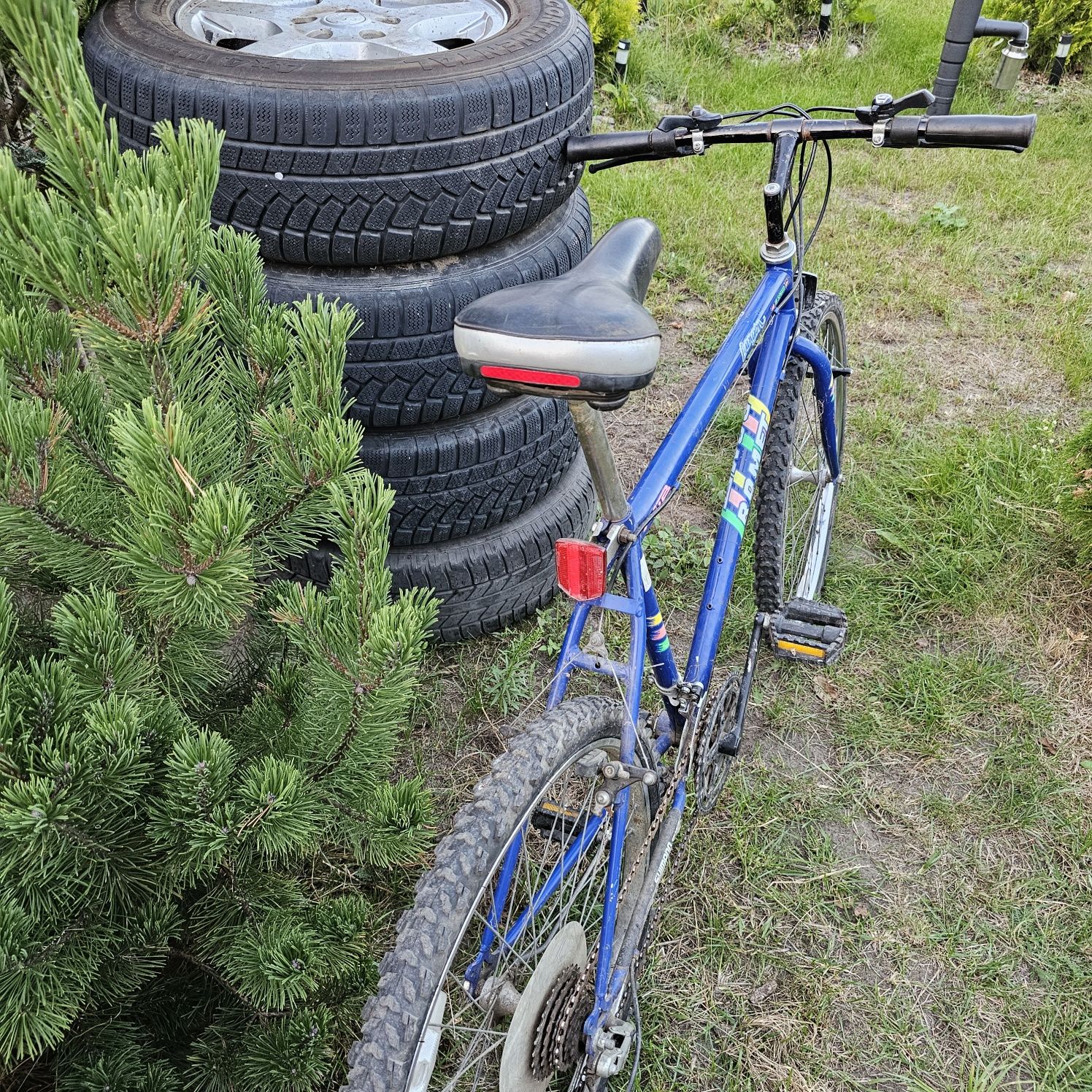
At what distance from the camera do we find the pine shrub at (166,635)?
1037mm

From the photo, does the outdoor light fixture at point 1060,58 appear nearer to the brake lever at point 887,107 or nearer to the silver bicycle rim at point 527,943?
the brake lever at point 887,107

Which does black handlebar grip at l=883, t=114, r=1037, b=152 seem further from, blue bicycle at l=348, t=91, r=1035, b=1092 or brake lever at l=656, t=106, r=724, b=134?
brake lever at l=656, t=106, r=724, b=134

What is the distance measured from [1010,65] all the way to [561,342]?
236 inches

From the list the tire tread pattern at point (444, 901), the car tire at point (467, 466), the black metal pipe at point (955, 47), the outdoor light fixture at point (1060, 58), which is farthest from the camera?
the outdoor light fixture at point (1060, 58)

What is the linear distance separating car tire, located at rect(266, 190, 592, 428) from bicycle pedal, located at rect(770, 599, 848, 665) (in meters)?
0.97

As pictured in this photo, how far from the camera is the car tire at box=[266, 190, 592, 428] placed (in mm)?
2150

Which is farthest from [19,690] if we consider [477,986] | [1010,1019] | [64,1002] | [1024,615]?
[1024,615]

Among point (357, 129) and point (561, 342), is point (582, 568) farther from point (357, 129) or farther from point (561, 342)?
point (357, 129)

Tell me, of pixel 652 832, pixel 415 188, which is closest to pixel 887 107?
pixel 415 188

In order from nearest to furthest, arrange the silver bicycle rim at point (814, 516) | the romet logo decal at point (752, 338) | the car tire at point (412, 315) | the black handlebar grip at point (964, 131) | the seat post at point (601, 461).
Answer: the seat post at point (601, 461)
the black handlebar grip at point (964, 131)
the romet logo decal at point (752, 338)
the car tire at point (412, 315)
the silver bicycle rim at point (814, 516)

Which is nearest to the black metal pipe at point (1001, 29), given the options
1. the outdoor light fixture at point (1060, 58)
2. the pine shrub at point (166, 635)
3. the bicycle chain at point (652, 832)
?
the outdoor light fixture at point (1060, 58)

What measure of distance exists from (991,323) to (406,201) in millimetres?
3059

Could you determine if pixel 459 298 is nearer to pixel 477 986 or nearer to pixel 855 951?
pixel 477 986

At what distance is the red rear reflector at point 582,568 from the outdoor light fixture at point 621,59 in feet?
16.5
